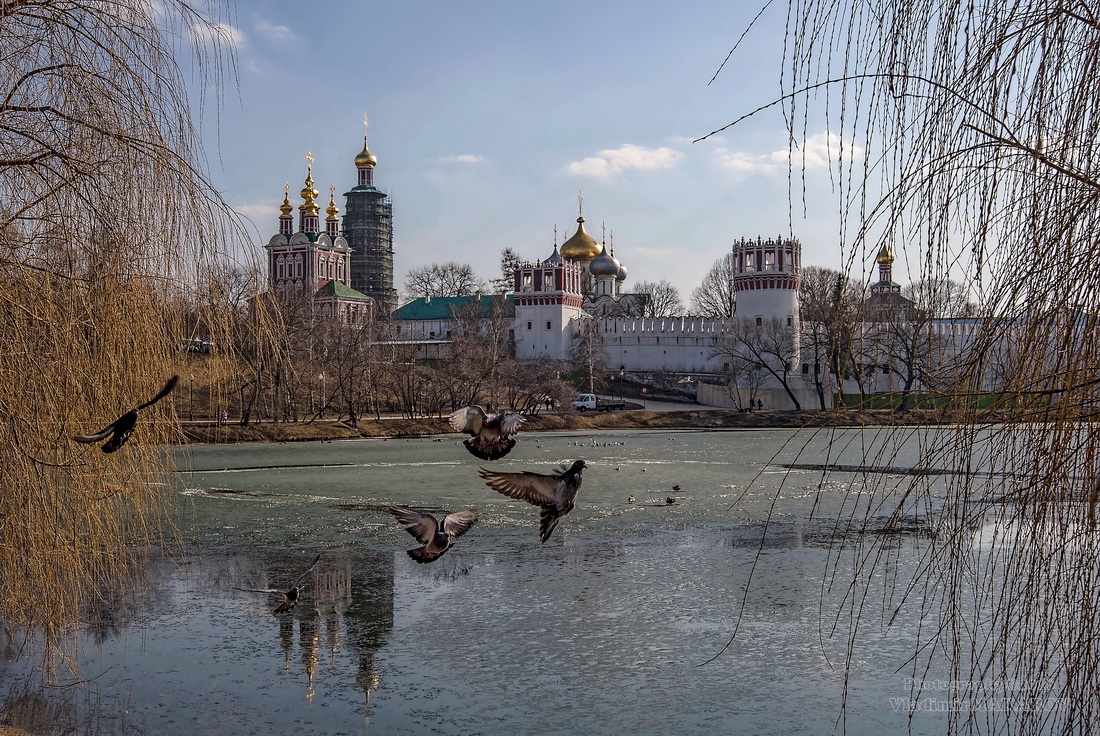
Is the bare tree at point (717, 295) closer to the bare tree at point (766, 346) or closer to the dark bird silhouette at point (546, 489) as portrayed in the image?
the bare tree at point (766, 346)

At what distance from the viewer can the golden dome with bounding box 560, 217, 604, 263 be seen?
254ft

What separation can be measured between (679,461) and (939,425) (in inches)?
907

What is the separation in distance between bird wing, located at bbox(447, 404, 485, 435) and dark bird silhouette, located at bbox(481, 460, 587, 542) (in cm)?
32

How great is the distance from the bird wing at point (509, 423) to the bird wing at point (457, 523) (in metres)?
2.11

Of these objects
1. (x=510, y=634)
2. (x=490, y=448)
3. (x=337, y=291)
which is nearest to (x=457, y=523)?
(x=510, y=634)

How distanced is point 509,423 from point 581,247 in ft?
237

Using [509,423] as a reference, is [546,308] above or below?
above

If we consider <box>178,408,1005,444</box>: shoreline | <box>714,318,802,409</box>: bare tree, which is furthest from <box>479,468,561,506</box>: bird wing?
<box>714,318,802,409</box>: bare tree

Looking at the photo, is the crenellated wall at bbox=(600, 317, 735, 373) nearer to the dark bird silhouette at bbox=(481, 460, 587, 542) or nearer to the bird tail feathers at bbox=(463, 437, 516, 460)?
the dark bird silhouette at bbox=(481, 460, 587, 542)

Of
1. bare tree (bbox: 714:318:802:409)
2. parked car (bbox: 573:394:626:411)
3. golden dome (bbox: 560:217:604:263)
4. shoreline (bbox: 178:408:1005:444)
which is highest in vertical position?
golden dome (bbox: 560:217:604:263)

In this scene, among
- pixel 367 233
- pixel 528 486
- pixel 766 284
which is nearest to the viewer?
pixel 528 486

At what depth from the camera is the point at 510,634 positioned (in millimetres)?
8758

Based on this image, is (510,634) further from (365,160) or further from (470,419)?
(365,160)

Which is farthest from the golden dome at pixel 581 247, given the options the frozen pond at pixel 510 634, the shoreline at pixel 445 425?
the frozen pond at pixel 510 634
